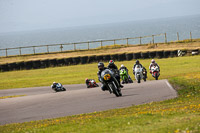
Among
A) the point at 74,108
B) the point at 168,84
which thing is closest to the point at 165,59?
the point at 168,84

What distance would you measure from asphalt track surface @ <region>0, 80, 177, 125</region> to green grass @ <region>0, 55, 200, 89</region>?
1148 centimetres

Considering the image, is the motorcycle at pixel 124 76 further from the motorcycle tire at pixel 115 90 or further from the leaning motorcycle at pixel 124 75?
the motorcycle tire at pixel 115 90

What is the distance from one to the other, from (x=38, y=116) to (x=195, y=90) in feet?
20.7

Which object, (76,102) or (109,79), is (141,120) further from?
(76,102)

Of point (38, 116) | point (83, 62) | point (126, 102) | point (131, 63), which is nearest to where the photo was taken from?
point (38, 116)

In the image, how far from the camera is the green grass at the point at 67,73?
31.3 meters

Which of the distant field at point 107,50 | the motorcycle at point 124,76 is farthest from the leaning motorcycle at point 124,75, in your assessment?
the distant field at point 107,50

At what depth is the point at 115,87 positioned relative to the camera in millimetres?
16594

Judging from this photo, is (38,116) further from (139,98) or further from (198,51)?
(198,51)

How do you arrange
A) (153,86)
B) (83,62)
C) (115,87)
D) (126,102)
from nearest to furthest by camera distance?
(126,102) → (115,87) → (153,86) → (83,62)

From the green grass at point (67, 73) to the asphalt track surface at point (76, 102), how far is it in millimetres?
11478

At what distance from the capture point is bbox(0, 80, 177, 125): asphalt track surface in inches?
571

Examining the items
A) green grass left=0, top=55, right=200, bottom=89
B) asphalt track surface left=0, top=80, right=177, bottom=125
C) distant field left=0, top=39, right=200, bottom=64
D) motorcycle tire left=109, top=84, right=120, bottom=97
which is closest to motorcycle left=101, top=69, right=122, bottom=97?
motorcycle tire left=109, top=84, right=120, bottom=97

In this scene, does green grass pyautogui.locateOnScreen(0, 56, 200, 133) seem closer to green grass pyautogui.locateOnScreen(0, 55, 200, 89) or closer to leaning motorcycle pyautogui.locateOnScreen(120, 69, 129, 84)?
leaning motorcycle pyautogui.locateOnScreen(120, 69, 129, 84)
